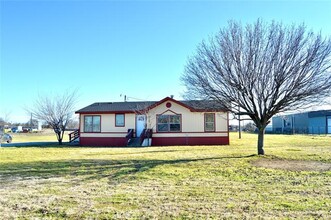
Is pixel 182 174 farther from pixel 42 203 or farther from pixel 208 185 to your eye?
pixel 42 203

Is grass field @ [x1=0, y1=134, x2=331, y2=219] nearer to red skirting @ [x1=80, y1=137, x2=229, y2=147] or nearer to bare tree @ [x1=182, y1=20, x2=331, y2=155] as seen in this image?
bare tree @ [x1=182, y1=20, x2=331, y2=155]

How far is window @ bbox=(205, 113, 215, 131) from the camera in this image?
951 inches

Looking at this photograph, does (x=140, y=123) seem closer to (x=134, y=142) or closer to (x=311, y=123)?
(x=134, y=142)

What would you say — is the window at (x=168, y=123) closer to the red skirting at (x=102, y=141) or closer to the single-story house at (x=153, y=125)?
the single-story house at (x=153, y=125)

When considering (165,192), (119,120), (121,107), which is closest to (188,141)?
(119,120)

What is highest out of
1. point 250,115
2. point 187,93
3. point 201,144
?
point 187,93

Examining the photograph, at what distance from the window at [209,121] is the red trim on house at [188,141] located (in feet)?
2.66

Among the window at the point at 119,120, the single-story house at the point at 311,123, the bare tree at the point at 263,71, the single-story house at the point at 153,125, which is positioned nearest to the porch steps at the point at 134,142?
the single-story house at the point at 153,125

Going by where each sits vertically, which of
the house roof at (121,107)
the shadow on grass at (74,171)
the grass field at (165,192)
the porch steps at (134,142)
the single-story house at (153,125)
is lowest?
the grass field at (165,192)

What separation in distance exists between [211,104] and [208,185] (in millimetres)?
8426

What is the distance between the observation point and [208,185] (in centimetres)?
739

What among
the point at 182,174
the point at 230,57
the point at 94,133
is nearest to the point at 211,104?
the point at 230,57

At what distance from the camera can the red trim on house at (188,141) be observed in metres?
23.8

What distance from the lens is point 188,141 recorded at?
24.2 m
